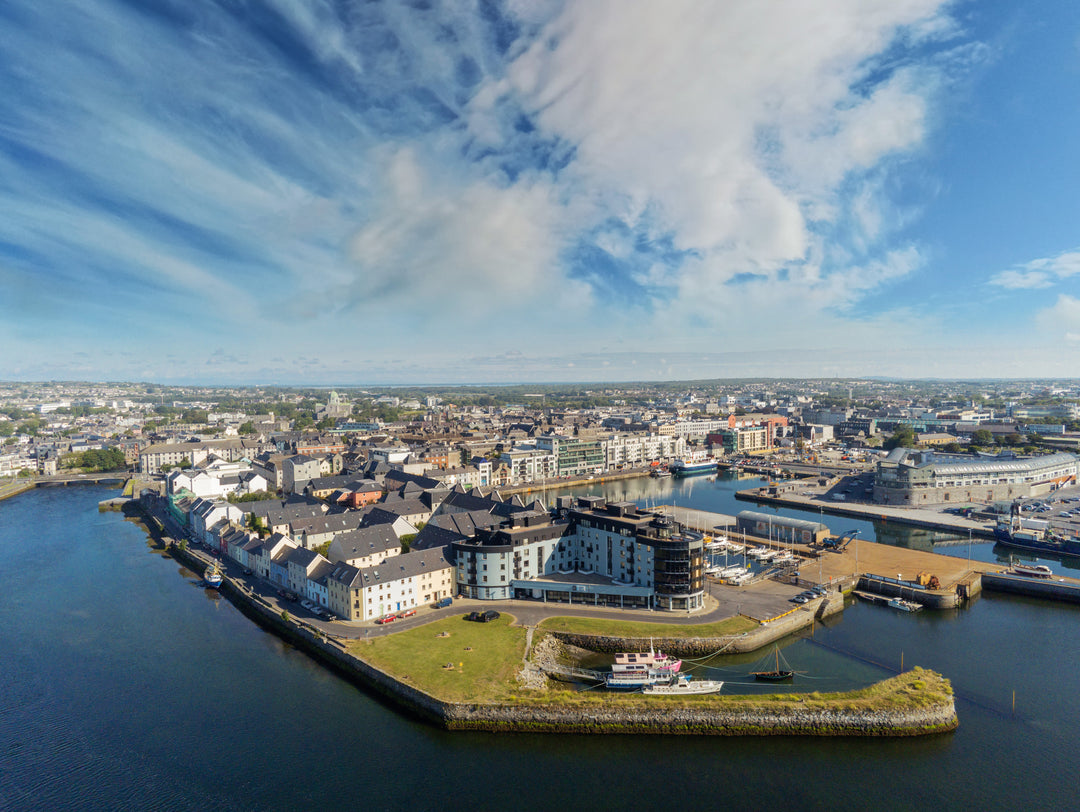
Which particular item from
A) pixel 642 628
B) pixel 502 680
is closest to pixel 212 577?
pixel 502 680

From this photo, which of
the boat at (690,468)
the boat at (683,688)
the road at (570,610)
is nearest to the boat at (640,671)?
the boat at (683,688)

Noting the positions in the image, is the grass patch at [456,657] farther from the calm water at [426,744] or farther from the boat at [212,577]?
the boat at [212,577]

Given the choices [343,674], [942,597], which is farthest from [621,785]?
[942,597]

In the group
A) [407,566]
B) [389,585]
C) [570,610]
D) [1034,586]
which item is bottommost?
[1034,586]

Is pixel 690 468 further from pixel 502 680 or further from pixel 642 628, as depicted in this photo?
pixel 502 680

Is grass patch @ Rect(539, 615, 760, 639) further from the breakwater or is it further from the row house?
the breakwater

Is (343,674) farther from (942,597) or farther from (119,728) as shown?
(942,597)
